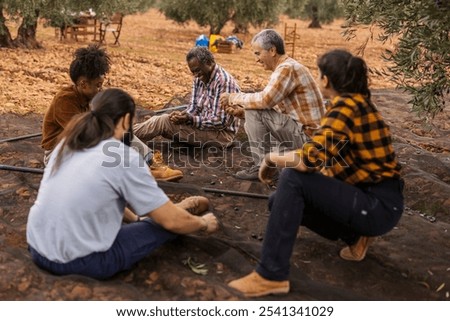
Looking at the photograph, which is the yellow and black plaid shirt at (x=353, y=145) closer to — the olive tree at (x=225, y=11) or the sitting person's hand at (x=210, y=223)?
the sitting person's hand at (x=210, y=223)

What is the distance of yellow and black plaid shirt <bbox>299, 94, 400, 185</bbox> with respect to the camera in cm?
361

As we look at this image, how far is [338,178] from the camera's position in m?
3.91

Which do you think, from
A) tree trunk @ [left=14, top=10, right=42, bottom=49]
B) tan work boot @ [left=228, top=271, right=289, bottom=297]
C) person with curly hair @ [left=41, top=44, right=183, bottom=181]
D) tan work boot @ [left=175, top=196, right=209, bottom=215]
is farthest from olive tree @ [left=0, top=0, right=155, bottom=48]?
tan work boot @ [left=228, top=271, right=289, bottom=297]

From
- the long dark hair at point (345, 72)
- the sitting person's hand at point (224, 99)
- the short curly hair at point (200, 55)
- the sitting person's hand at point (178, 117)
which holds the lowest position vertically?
the sitting person's hand at point (178, 117)

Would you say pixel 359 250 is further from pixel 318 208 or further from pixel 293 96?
pixel 293 96

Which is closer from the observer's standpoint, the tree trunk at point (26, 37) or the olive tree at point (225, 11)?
the tree trunk at point (26, 37)

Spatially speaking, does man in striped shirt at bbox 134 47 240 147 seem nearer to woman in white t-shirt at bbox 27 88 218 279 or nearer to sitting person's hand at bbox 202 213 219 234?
sitting person's hand at bbox 202 213 219 234

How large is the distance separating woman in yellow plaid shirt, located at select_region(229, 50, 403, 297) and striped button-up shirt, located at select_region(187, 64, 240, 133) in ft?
9.62

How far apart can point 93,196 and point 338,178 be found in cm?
160

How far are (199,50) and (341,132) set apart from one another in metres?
3.25

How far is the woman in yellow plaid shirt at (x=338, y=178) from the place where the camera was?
3.58m

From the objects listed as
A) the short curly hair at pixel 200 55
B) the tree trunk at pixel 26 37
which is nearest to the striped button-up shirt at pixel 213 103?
the short curly hair at pixel 200 55

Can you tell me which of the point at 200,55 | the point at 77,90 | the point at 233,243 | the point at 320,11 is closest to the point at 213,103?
the point at 200,55

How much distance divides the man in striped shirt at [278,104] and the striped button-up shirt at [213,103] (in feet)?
1.22
